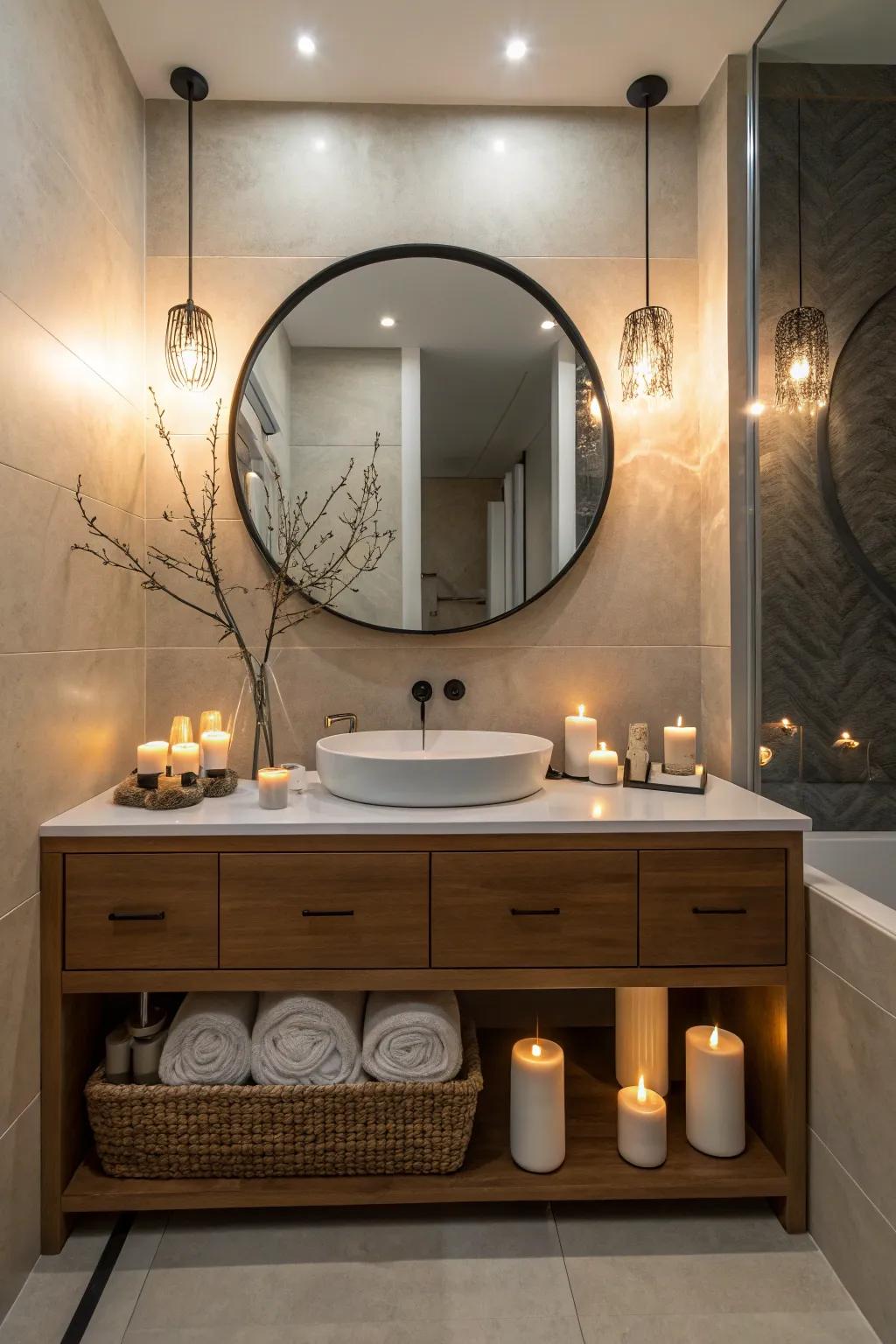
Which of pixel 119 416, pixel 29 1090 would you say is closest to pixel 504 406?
pixel 119 416

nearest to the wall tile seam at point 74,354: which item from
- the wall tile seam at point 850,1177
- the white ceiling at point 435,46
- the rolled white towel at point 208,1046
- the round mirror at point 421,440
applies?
the round mirror at point 421,440

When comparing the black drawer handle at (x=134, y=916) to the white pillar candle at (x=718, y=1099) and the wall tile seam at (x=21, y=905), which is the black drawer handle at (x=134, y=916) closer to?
the wall tile seam at (x=21, y=905)

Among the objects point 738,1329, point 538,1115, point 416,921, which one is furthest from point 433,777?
point 738,1329

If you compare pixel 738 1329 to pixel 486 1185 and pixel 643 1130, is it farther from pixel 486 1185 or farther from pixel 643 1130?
pixel 486 1185

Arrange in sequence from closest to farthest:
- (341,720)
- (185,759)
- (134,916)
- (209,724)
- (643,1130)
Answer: (134,916) → (643,1130) → (185,759) → (209,724) → (341,720)

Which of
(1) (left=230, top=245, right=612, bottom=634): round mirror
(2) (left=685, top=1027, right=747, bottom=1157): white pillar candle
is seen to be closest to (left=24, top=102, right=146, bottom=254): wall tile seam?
(1) (left=230, top=245, right=612, bottom=634): round mirror

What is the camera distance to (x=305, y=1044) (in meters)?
1.55

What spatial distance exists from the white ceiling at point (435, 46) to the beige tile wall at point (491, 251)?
0.06 metres

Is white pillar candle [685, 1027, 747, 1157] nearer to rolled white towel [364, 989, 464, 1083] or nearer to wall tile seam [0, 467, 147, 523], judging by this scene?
rolled white towel [364, 989, 464, 1083]

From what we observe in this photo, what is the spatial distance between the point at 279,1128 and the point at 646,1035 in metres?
0.85

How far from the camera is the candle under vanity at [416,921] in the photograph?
1485mm

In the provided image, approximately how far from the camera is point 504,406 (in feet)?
6.63

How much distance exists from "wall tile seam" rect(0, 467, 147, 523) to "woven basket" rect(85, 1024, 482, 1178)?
118 cm

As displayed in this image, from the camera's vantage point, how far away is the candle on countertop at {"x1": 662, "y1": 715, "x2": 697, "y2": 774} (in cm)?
183
